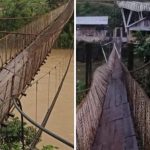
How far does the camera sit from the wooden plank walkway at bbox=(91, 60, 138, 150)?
1.82 metres

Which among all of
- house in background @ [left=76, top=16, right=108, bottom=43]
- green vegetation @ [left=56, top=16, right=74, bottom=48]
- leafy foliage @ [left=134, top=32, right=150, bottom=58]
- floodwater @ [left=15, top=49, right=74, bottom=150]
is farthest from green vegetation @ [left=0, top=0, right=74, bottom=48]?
leafy foliage @ [left=134, top=32, right=150, bottom=58]

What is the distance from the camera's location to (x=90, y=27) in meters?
1.86

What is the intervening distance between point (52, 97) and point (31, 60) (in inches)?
8.0

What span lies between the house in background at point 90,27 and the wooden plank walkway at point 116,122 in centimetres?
13

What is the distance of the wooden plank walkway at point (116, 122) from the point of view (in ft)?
5.98

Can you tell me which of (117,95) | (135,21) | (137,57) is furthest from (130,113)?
(135,21)

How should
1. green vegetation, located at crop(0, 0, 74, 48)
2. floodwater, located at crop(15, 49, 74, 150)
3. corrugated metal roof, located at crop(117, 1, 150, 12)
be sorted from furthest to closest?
green vegetation, located at crop(0, 0, 74, 48) < floodwater, located at crop(15, 49, 74, 150) < corrugated metal roof, located at crop(117, 1, 150, 12)

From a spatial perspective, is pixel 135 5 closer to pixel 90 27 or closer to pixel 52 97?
pixel 90 27

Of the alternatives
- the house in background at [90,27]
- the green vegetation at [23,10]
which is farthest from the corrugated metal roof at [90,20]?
the green vegetation at [23,10]

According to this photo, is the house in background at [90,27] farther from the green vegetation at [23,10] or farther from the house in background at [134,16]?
the green vegetation at [23,10]

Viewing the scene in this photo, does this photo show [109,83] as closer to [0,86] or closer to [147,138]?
[147,138]

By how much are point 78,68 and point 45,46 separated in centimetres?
49

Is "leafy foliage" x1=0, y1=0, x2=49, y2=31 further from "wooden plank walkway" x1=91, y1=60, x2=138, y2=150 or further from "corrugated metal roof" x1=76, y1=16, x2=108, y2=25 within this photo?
"wooden plank walkway" x1=91, y1=60, x2=138, y2=150

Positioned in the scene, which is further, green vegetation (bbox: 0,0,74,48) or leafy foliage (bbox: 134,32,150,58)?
green vegetation (bbox: 0,0,74,48)
